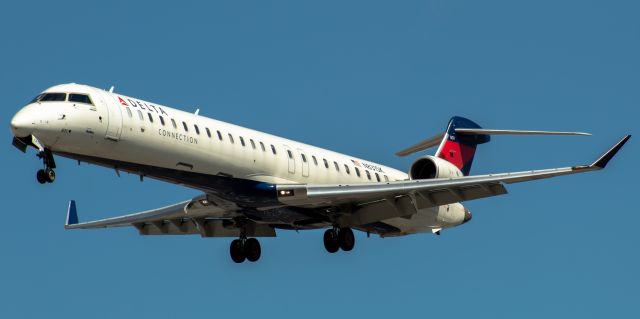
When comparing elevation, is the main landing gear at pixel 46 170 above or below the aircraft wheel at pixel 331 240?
above

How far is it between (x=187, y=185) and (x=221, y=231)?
190 inches

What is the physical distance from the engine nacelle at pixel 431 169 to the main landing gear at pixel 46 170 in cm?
1015

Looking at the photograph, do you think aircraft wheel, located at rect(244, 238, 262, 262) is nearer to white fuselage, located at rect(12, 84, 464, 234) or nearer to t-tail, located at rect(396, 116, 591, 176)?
white fuselage, located at rect(12, 84, 464, 234)

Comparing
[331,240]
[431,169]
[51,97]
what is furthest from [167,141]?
[431,169]

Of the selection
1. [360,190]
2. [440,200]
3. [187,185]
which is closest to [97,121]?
[187,185]

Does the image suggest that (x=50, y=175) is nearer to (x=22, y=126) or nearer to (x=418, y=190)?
(x=22, y=126)

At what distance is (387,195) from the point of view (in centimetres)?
2898

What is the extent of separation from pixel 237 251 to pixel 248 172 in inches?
164

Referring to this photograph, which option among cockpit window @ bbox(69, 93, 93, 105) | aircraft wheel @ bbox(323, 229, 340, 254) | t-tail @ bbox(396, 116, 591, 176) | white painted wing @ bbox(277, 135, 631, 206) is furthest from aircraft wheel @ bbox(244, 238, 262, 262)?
cockpit window @ bbox(69, 93, 93, 105)

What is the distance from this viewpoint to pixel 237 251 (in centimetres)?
3108

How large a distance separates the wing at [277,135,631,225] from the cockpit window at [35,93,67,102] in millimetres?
5389

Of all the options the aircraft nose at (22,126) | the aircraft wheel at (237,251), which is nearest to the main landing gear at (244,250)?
the aircraft wheel at (237,251)

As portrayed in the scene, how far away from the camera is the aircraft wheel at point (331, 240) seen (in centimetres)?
2998

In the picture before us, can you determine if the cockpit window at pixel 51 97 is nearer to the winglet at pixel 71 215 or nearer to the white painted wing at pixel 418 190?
the white painted wing at pixel 418 190
